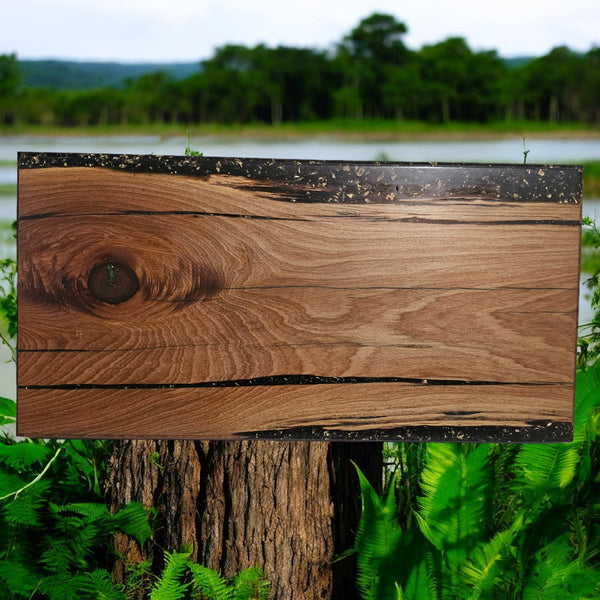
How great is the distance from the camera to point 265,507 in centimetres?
198

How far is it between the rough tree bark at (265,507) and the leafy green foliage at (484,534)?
0.13 metres

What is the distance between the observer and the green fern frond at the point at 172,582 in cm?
182

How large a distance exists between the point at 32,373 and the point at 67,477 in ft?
3.05

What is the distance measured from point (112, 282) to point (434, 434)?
29.0 inches

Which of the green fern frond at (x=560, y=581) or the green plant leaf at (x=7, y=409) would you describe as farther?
the green plant leaf at (x=7, y=409)

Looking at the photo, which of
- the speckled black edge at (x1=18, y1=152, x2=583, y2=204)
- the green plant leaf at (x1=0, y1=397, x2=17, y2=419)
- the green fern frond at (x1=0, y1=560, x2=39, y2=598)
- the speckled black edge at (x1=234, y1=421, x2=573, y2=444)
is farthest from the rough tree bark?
the speckled black edge at (x1=18, y1=152, x2=583, y2=204)

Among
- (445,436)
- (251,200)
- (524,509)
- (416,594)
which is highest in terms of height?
(251,200)

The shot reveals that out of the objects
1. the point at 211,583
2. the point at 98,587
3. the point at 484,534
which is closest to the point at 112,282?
the point at 211,583

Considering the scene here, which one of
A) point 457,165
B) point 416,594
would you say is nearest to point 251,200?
point 457,165

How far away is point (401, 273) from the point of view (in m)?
1.50

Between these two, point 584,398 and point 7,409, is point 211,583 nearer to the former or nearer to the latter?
point 7,409

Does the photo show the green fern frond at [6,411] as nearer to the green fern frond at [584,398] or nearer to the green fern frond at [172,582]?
the green fern frond at [172,582]

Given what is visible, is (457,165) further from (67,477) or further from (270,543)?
(67,477)

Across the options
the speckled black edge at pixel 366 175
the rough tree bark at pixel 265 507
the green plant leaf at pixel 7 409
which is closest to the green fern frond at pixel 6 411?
the green plant leaf at pixel 7 409
